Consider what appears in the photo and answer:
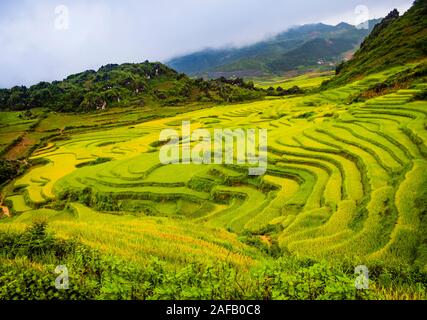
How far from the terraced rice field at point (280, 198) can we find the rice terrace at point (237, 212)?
0.24 ft

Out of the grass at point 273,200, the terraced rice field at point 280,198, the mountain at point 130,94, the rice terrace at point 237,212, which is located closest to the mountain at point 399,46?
the rice terrace at point 237,212

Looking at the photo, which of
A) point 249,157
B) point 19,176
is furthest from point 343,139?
point 19,176

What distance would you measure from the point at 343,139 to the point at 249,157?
605 centimetres

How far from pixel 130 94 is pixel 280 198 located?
85.0m

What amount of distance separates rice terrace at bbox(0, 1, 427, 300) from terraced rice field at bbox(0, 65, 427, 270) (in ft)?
0.24

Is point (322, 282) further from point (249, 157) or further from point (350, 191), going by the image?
point (249, 157)

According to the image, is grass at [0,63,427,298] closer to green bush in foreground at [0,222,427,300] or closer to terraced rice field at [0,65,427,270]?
terraced rice field at [0,65,427,270]

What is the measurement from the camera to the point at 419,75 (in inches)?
1369

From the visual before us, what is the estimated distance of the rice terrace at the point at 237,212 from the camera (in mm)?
4770

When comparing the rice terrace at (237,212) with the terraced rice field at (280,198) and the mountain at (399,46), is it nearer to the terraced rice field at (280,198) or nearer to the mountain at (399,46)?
the terraced rice field at (280,198)

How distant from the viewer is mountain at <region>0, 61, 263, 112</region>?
282ft

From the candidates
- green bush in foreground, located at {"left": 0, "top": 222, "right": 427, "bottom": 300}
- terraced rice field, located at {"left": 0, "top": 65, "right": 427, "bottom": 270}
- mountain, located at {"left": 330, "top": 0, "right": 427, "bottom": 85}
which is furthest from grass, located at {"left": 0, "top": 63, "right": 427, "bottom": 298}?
mountain, located at {"left": 330, "top": 0, "right": 427, "bottom": 85}
